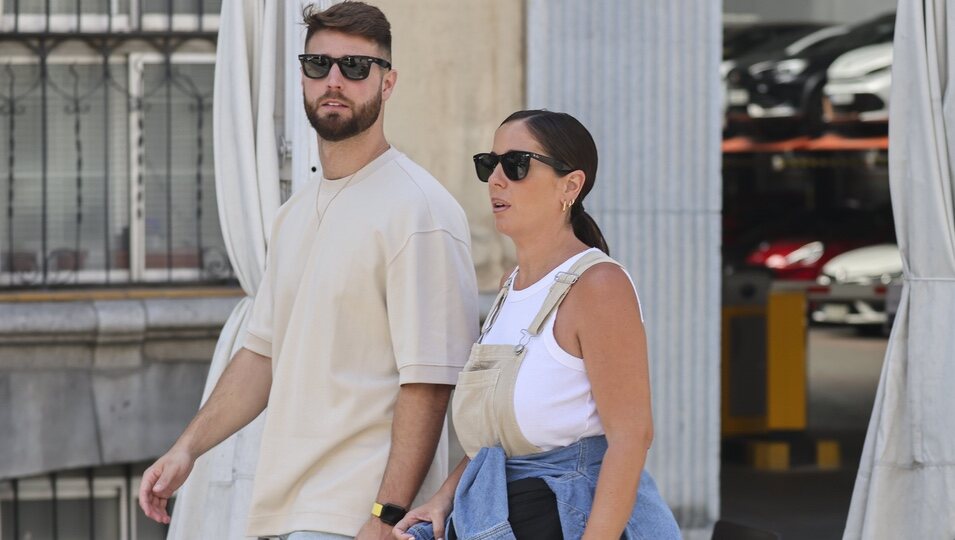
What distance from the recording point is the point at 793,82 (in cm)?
1773

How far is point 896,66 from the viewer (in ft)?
20.7

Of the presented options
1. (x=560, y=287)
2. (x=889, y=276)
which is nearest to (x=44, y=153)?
(x=560, y=287)

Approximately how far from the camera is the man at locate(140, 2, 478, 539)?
3416 mm

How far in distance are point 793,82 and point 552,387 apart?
50.2 feet

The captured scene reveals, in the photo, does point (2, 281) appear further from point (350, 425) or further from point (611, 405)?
point (611, 405)

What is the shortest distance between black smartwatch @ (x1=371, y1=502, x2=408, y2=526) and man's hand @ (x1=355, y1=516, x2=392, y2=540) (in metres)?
→ 0.01

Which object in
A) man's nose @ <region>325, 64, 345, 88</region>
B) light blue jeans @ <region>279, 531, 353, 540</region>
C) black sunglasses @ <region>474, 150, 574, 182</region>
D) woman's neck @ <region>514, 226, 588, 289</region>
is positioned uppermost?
man's nose @ <region>325, 64, 345, 88</region>

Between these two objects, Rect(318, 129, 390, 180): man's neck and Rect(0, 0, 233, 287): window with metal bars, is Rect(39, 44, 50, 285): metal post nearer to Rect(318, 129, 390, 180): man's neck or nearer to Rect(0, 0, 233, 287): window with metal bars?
Rect(0, 0, 233, 287): window with metal bars

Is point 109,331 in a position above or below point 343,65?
below

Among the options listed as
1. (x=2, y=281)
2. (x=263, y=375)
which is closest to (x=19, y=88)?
(x=2, y=281)

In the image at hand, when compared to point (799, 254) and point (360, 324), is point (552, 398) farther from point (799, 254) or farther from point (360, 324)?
point (799, 254)

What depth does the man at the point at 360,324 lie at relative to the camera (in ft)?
11.2

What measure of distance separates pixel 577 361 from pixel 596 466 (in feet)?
0.71

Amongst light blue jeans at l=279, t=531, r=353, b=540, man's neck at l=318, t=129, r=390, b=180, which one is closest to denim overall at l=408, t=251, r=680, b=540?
light blue jeans at l=279, t=531, r=353, b=540
